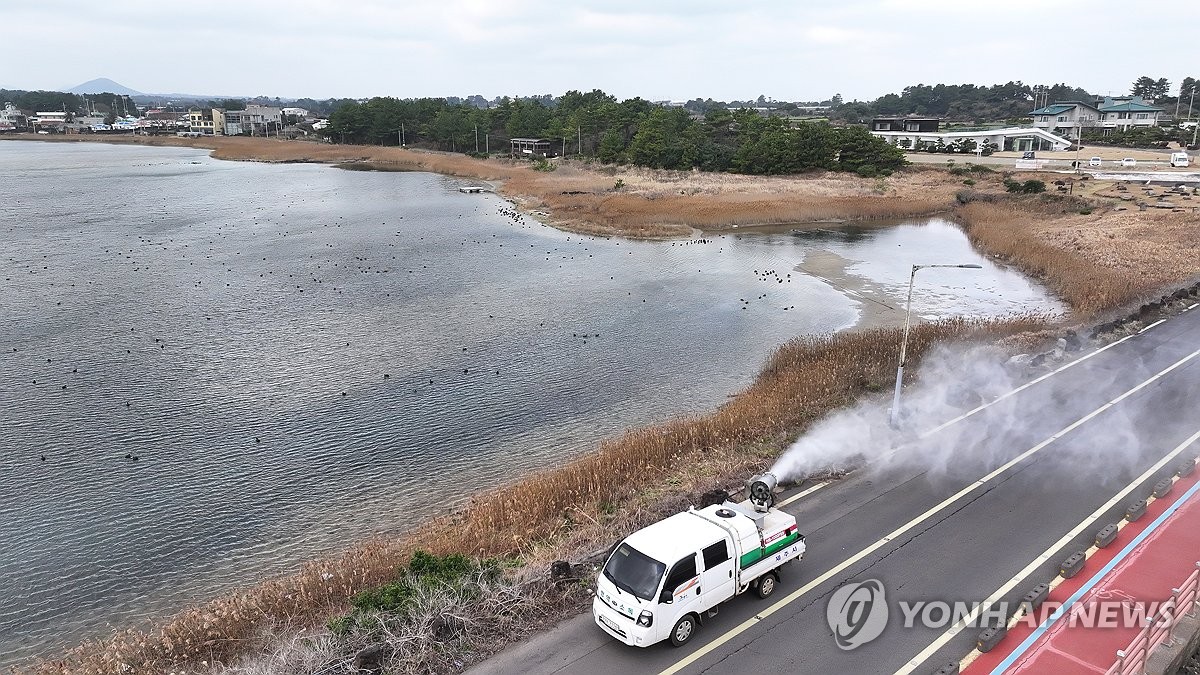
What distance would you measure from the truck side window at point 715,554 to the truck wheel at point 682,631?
115 centimetres

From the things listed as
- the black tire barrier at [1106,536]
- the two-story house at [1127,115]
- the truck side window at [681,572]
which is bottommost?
the black tire barrier at [1106,536]

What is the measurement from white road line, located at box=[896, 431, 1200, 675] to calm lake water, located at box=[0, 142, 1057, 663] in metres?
15.3

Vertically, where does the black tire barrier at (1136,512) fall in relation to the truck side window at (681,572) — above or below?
below

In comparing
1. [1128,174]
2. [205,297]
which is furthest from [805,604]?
[1128,174]

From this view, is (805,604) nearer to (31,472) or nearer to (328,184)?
(31,472)

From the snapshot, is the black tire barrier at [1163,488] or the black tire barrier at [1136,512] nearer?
the black tire barrier at [1136,512]

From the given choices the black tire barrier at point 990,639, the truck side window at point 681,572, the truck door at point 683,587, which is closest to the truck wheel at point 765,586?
the truck door at point 683,587

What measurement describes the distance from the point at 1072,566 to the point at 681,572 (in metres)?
9.45

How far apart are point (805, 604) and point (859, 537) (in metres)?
3.49

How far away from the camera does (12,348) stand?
39.2m

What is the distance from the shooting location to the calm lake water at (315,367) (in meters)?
22.6

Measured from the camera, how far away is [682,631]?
1482 centimetres

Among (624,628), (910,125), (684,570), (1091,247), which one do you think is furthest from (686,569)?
(910,125)

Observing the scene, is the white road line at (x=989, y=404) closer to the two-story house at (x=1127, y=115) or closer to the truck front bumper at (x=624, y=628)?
the truck front bumper at (x=624, y=628)
